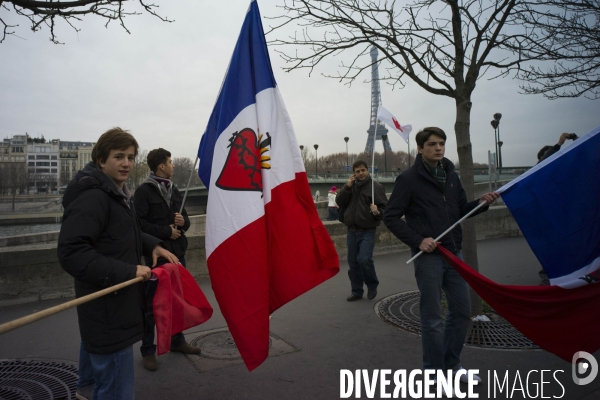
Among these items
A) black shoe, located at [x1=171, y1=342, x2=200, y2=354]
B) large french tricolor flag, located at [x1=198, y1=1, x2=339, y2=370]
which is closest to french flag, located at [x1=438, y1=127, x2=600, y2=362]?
large french tricolor flag, located at [x1=198, y1=1, x2=339, y2=370]

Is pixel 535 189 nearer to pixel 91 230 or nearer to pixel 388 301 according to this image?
pixel 388 301

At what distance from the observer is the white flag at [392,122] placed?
6816mm

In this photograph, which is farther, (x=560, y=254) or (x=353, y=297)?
(x=353, y=297)

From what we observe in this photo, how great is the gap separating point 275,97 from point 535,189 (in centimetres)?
236

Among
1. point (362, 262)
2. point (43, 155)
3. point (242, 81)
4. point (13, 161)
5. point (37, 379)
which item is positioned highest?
point (43, 155)

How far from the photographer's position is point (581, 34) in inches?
272

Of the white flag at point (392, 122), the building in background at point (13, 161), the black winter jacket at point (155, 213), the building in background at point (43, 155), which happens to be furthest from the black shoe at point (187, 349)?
the building in background at point (43, 155)

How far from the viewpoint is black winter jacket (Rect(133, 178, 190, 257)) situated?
453 centimetres

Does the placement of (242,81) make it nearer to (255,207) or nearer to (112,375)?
(255,207)

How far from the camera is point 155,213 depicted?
463 centimetres

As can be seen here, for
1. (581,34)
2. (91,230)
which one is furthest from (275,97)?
(581,34)

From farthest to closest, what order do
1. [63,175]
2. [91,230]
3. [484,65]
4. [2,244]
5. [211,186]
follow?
[63,175] < [2,244] < [484,65] < [211,186] < [91,230]

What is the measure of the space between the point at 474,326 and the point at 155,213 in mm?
3799

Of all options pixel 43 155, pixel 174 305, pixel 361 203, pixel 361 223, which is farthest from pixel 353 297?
pixel 43 155
